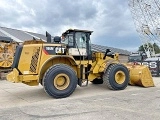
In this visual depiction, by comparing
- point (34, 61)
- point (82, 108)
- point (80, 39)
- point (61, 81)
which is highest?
point (80, 39)

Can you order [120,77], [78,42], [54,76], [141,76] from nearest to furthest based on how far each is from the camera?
1. [54,76]
2. [78,42]
3. [120,77]
4. [141,76]

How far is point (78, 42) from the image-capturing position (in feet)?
30.6

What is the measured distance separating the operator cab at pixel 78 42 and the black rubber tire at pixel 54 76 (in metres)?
0.84

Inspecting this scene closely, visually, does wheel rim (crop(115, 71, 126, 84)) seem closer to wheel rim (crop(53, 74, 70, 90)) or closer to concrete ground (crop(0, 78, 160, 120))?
concrete ground (crop(0, 78, 160, 120))

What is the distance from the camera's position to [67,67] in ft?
28.0

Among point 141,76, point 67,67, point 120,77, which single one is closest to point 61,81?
point 67,67

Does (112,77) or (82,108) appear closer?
(82,108)

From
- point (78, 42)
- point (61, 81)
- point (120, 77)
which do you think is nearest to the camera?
point (61, 81)

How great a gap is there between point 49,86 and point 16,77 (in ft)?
3.69

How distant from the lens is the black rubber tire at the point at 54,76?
8.08 metres

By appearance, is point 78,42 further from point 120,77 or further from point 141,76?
point 141,76

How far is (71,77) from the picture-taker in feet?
27.9

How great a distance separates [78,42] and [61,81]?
5.72 feet

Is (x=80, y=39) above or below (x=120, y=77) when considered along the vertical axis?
above
